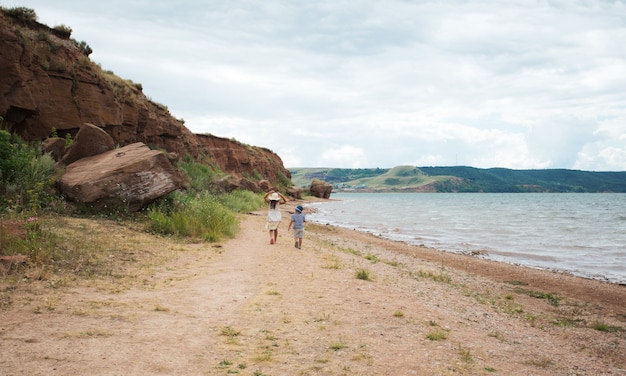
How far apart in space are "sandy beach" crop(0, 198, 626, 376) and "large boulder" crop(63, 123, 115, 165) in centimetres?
484

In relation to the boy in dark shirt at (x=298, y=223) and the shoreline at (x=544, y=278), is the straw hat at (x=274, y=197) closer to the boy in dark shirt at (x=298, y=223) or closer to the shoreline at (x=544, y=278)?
the boy in dark shirt at (x=298, y=223)

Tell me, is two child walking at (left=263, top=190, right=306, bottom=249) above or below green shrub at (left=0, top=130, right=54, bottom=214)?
below

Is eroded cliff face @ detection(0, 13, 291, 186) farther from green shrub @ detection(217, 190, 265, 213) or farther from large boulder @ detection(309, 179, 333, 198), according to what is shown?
large boulder @ detection(309, 179, 333, 198)

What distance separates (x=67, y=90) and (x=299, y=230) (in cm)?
1202

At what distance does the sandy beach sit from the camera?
16.7 ft

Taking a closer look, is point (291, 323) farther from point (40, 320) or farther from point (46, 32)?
point (46, 32)

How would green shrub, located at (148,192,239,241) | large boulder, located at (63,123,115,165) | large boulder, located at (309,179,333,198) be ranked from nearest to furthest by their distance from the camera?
green shrub, located at (148,192,239,241), large boulder, located at (63,123,115,165), large boulder, located at (309,179,333,198)

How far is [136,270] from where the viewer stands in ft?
30.2

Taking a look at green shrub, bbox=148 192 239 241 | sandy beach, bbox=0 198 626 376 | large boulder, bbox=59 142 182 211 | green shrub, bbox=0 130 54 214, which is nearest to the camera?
sandy beach, bbox=0 198 626 376

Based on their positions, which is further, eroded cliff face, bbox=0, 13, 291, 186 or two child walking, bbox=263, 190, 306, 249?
eroded cliff face, bbox=0, 13, 291, 186

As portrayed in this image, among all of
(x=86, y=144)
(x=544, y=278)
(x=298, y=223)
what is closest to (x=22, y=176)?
(x=86, y=144)

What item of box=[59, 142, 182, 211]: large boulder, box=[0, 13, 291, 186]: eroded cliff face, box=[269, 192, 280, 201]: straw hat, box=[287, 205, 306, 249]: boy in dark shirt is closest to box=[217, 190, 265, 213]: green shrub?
box=[0, 13, 291, 186]: eroded cliff face

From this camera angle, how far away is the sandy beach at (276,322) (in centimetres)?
509

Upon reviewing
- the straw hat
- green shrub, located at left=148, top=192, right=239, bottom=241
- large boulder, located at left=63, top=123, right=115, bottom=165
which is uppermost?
large boulder, located at left=63, top=123, right=115, bottom=165
